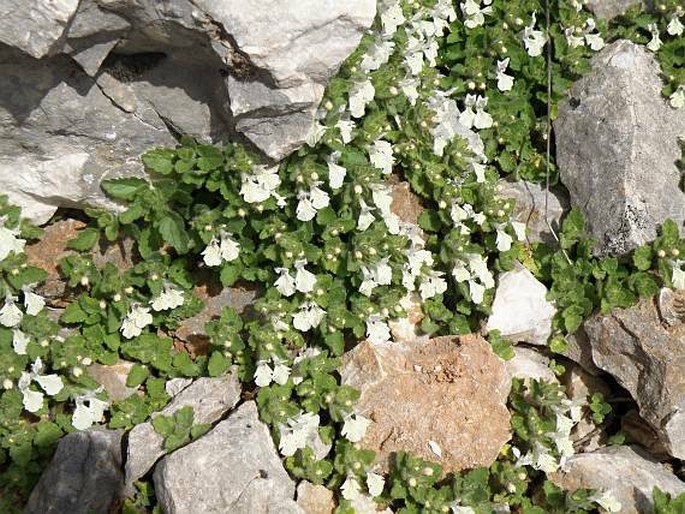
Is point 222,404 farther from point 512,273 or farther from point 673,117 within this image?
point 673,117

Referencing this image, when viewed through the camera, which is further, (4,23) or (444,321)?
(444,321)

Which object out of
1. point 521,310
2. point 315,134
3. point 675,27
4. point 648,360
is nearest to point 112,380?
point 315,134

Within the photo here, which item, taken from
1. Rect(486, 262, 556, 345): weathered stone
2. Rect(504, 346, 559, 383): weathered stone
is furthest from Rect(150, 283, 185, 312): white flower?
Rect(504, 346, 559, 383): weathered stone

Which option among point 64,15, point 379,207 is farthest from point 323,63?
point 64,15

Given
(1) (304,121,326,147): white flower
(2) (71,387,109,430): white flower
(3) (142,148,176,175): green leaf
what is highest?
(1) (304,121,326,147): white flower

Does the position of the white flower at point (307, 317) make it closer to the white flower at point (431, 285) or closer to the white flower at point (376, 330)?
the white flower at point (376, 330)

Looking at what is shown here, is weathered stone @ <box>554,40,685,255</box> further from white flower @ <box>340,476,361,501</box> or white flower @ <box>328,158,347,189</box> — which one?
white flower @ <box>340,476,361,501</box>
